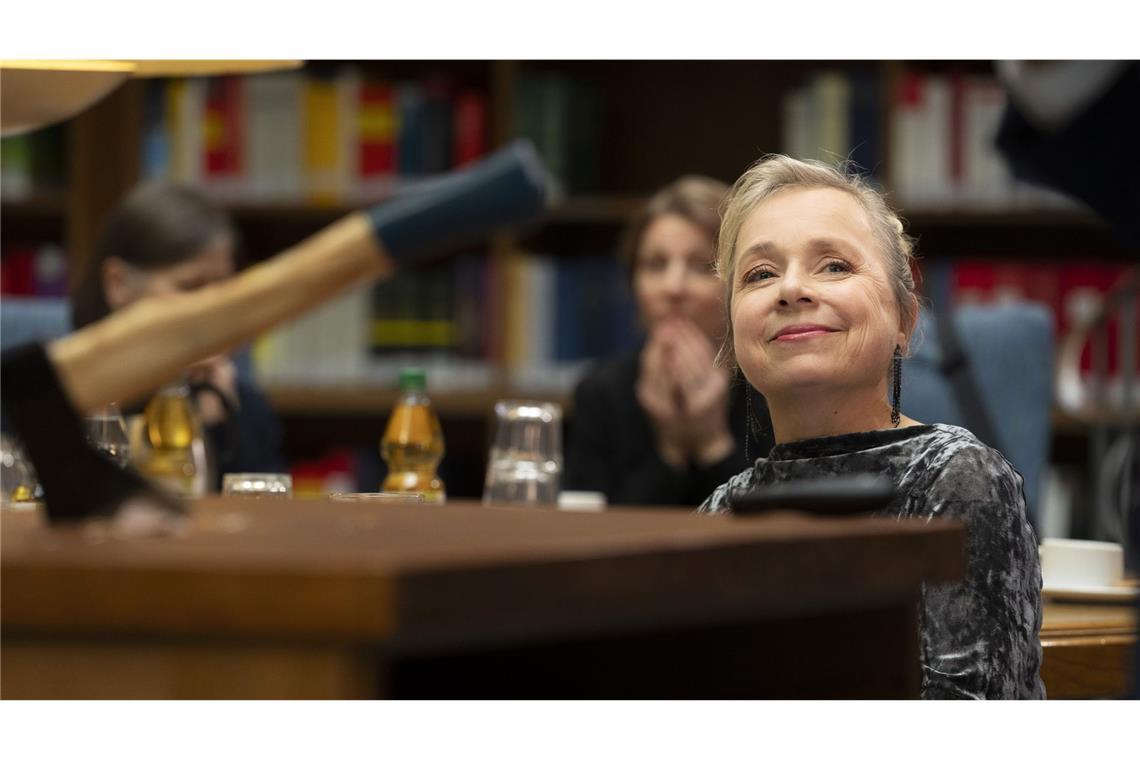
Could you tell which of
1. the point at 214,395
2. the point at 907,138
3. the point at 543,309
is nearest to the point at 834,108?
the point at 907,138

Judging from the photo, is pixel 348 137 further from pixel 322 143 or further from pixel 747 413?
pixel 747 413

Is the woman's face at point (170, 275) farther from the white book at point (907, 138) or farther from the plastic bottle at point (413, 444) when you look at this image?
the white book at point (907, 138)

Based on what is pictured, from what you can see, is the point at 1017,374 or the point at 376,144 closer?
the point at 1017,374

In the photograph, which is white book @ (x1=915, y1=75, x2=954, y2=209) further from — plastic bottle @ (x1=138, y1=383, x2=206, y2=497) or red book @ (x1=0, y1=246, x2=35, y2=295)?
plastic bottle @ (x1=138, y1=383, x2=206, y2=497)

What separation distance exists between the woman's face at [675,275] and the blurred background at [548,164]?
872 millimetres

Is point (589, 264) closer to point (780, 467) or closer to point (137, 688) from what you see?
point (780, 467)

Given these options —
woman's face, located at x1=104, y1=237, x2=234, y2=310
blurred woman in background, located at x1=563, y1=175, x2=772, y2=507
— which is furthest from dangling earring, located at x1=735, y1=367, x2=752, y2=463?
woman's face, located at x1=104, y1=237, x2=234, y2=310

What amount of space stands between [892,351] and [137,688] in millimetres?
962

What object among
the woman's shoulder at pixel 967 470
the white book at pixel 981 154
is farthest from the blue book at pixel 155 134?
the woman's shoulder at pixel 967 470

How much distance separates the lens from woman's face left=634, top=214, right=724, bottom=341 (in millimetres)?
2770

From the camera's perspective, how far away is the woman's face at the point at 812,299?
138 cm

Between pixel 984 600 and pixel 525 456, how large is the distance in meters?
0.60

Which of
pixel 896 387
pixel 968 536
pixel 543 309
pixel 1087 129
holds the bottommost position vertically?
pixel 968 536

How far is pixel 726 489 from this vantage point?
1453mm
